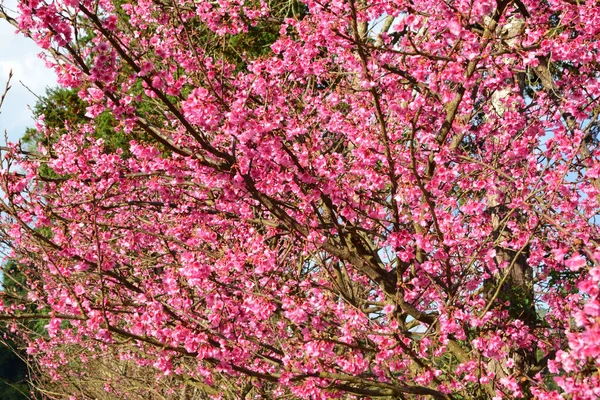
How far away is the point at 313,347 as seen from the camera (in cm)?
444

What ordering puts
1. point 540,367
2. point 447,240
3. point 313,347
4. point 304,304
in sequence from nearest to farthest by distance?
point 313,347
point 304,304
point 447,240
point 540,367

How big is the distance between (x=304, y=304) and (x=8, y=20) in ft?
9.84

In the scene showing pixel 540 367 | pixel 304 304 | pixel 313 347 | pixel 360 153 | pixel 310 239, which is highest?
pixel 360 153

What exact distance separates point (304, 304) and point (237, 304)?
0.93 m

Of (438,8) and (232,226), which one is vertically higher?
(438,8)

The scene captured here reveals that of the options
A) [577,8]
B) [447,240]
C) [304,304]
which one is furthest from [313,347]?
[577,8]

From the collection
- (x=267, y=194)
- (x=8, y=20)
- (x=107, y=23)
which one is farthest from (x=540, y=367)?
(x=8, y=20)

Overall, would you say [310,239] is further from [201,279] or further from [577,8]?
[577,8]

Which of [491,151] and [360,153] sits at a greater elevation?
[491,151]

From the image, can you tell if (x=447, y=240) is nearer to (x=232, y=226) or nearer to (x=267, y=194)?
(x=267, y=194)

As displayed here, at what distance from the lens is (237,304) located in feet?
17.8

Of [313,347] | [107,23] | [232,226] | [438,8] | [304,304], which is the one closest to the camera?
[107,23]

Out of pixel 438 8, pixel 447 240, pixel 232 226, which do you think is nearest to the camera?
pixel 447 240

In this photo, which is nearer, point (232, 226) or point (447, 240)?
point (447, 240)
